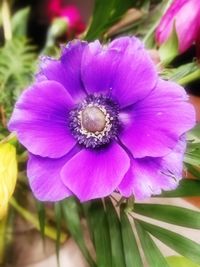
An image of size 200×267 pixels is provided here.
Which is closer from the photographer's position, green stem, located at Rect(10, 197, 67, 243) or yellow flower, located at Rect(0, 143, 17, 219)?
yellow flower, located at Rect(0, 143, 17, 219)

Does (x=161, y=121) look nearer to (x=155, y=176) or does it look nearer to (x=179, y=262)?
(x=155, y=176)

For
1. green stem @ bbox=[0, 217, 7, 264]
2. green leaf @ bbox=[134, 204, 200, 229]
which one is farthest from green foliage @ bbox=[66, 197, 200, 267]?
green stem @ bbox=[0, 217, 7, 264]

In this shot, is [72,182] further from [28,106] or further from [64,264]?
[64,264]

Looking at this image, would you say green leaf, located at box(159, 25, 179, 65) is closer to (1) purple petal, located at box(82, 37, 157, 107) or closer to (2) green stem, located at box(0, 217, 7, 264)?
(1) purple petal, located at box(82, 37, 157, 107)

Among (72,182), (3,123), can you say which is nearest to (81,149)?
(72,182)

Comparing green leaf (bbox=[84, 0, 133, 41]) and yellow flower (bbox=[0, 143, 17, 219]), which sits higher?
green leaf (bbox=[84, 0, 133, 41])
